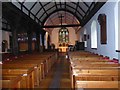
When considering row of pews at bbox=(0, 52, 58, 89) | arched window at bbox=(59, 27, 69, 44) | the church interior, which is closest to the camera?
row of pews at bbox=(0, 52, 58, 89)

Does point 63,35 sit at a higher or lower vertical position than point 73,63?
higher

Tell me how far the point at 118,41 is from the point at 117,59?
552 mm

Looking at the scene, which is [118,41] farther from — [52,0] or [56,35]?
[56,35]

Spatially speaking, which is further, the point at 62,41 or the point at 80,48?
the point at 62,41

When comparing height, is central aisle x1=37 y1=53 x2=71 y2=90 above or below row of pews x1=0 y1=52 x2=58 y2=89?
below

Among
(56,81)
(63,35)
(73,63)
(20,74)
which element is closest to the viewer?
(20,74)

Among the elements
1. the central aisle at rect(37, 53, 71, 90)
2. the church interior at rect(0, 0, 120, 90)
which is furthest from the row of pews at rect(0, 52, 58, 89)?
the central aisle at rect(37, 53, 71, 90)

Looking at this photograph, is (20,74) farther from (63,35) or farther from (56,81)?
(63,35)

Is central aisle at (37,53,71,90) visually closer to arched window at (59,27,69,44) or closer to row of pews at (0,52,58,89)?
row of pews at (0,52,58,89)

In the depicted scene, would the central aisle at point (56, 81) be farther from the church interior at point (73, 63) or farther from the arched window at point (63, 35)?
the arched window at point (63, 35)

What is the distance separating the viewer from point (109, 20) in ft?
24.3

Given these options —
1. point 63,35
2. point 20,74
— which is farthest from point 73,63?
point 63,35

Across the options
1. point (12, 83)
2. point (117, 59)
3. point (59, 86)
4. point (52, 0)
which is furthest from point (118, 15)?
point (52, 0)

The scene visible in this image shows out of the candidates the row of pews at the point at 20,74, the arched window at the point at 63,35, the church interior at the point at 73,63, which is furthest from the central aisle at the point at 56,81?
the arched window at the point at 63,35
